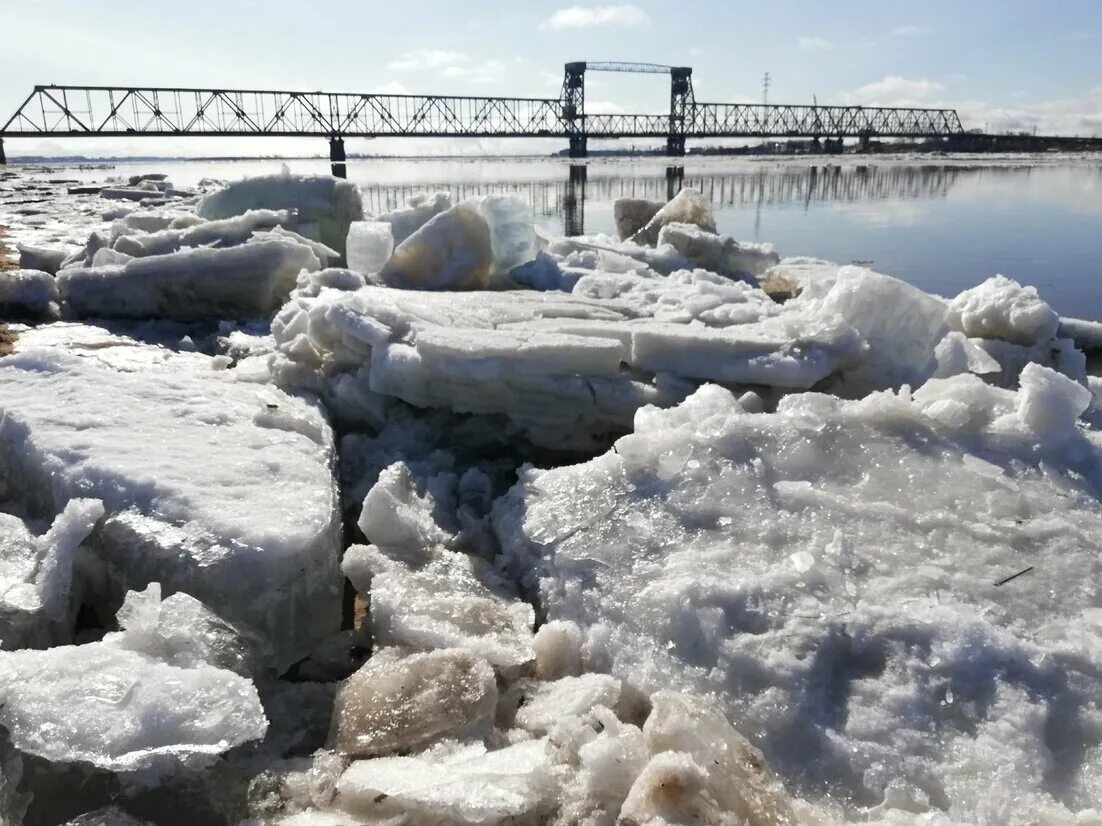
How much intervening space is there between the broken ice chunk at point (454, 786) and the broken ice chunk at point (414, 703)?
0.16ft

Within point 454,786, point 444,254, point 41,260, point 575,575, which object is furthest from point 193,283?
point 454,786

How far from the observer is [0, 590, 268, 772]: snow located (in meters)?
1.20

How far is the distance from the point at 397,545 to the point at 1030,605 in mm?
1630

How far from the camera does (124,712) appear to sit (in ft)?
4.06

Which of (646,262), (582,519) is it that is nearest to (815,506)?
(582,519)

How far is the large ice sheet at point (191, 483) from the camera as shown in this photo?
5.48 feet

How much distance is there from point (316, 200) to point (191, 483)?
220 inches

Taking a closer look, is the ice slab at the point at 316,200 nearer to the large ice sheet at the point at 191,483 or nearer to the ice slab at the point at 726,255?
the ice slab at the point at 726,255

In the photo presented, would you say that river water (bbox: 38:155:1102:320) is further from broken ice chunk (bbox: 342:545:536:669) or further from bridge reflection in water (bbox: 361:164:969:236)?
broken ice chunk (bbox: 342:545:536:669)

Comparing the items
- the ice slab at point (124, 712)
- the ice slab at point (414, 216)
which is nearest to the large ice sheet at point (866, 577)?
the ice slab at point (124, 712)

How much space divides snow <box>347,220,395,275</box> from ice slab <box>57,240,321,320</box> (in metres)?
0.35

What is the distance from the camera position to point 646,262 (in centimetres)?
564

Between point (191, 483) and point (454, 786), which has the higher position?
point (191, 483)

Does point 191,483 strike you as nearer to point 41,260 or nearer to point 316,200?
point 41,260
